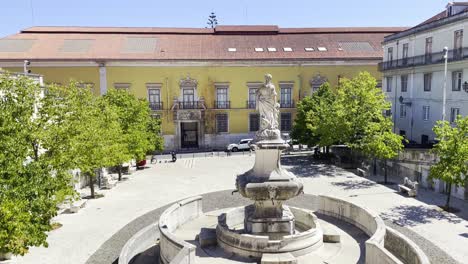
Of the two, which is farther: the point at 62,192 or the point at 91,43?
the point at 91,43

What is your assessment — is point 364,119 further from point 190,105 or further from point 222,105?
point 190,105

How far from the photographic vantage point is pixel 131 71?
3981cm

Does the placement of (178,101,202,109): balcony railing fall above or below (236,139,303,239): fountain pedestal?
above

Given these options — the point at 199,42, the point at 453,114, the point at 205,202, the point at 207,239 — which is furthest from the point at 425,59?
the point at 207,239

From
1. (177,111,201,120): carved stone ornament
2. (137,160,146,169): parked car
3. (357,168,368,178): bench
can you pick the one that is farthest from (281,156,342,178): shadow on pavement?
(177,111,201,120): carved stone ornament

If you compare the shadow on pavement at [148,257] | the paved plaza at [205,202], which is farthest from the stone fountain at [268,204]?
the paved plaza at [205,202]

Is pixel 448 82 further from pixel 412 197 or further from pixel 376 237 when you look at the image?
pixel 376 237

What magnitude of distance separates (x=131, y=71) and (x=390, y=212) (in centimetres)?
3041

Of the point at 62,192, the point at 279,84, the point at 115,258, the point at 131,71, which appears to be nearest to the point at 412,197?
the point at 115,258

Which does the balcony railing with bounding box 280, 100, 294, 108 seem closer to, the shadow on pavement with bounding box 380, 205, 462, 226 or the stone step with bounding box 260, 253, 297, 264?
the shadow on pavement with bounding box 380, 205, 462, 226

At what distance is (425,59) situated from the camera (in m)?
31.1

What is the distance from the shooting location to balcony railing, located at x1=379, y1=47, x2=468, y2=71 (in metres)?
27.1

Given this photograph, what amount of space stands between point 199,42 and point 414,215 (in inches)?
1271

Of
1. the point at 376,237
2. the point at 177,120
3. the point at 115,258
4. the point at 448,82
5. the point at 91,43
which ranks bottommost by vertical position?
the point at 115,258
